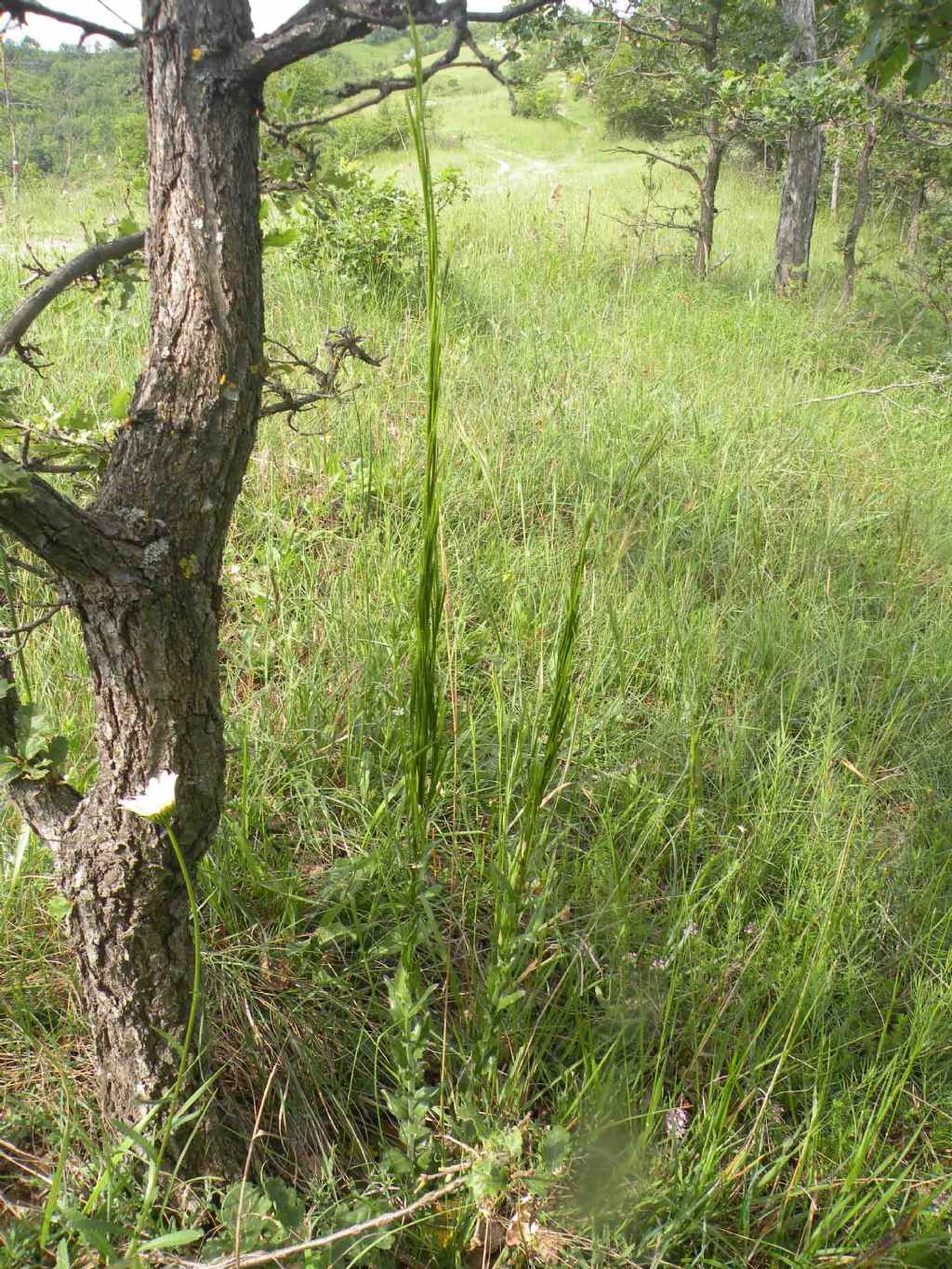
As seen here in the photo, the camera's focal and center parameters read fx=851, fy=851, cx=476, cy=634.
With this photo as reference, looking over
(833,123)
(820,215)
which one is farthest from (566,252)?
(820,215)

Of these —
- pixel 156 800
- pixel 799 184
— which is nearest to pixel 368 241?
pixel 156 800

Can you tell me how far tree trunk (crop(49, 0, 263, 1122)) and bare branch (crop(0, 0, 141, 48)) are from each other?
0.04m

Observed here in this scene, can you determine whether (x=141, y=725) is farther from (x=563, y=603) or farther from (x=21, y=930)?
(x=563, y=603)

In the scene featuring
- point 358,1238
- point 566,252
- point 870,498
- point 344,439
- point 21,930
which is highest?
point 566,252

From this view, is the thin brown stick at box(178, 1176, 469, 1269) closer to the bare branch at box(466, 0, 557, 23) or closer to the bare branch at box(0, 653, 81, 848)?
the bare branch at box(0, 653, 81, 848)

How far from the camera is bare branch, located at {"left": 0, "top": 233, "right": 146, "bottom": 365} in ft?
3.21

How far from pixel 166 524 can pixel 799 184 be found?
7479mm

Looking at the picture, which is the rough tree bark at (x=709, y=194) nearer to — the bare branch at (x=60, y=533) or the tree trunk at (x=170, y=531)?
the tree trunk at (x=170, y=531)

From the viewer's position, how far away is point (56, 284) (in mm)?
1021

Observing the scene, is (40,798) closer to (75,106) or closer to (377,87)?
(377,87)

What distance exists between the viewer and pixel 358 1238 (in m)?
1.07

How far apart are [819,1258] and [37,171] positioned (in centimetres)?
777

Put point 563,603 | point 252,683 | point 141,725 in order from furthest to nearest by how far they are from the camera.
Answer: point 563,603 → point 252,683 → point 141,725

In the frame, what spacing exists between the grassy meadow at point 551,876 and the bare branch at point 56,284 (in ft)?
0.82
